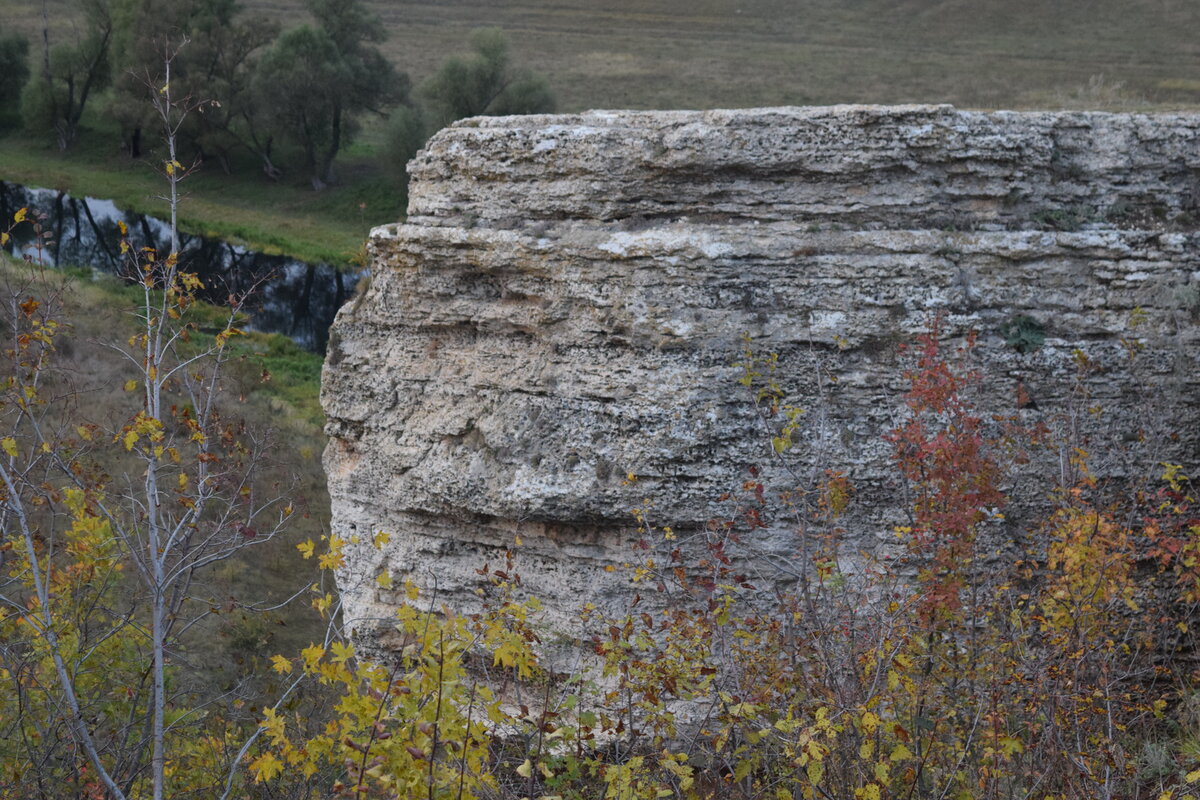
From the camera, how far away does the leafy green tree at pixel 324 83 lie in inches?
1454

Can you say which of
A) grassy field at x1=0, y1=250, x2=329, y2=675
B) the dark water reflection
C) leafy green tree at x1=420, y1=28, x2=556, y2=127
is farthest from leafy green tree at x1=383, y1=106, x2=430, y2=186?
grassy field at x1=0, y1=250, x2=329, y2=675

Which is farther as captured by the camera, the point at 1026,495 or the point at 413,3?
the point at 413,3

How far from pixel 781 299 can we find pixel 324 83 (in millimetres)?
33985

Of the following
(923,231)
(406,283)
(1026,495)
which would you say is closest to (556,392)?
(406,283)

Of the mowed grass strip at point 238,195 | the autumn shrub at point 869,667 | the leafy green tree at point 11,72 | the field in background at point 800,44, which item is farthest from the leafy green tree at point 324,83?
the autumn shrub at point 869,667

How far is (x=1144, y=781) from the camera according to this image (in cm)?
598

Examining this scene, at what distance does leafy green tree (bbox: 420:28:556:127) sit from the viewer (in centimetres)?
3678

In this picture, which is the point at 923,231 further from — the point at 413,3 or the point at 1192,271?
the point at 413,3

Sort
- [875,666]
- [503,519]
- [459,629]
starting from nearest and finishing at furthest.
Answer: [459,629]
[875,666]
[503,519]

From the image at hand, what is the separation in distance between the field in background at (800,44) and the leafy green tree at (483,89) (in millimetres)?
6785

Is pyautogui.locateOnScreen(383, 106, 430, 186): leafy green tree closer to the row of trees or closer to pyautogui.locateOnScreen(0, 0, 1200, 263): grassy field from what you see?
the row of trees

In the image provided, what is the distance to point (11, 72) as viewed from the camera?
140ft

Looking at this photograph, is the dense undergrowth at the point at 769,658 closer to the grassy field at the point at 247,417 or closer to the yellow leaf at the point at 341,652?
the yellow leaf at the point at 341,652

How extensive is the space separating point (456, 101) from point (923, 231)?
32366 mm
